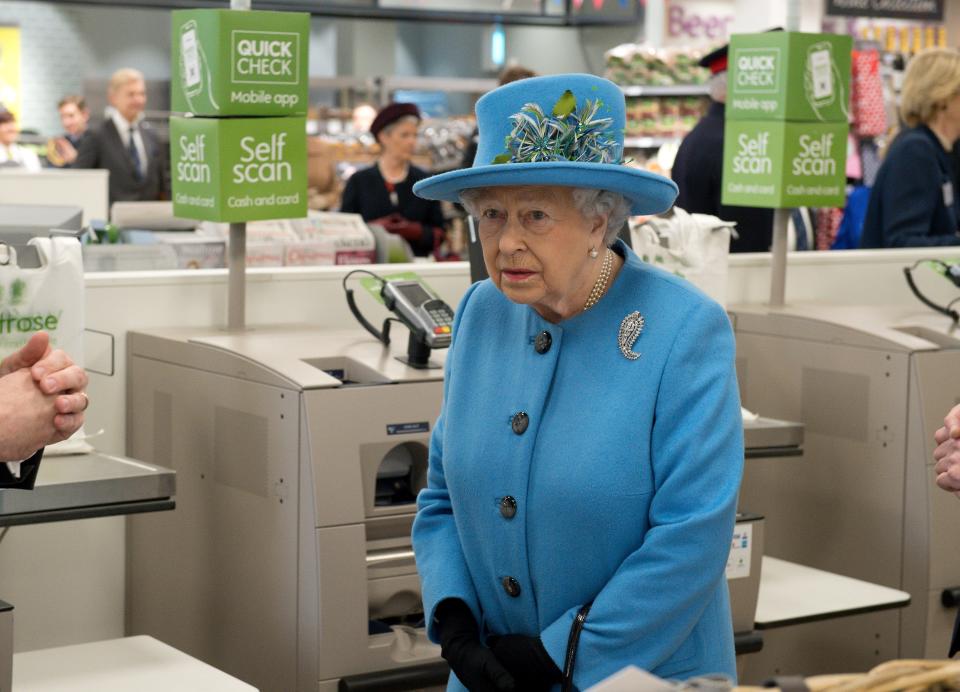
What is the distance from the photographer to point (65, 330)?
3.13m

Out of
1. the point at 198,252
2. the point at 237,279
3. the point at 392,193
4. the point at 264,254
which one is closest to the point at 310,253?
the point at 264,254

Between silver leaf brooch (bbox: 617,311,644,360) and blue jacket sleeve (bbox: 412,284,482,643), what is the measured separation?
303 mm

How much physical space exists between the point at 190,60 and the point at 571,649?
207 centimetres

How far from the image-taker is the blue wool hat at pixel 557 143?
206cm

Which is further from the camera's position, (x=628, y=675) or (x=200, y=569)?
(x=200, y=569)

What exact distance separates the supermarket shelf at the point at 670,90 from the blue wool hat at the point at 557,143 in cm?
767

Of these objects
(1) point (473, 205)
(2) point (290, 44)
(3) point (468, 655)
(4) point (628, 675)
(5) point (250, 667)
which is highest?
(2) point (290, 44)

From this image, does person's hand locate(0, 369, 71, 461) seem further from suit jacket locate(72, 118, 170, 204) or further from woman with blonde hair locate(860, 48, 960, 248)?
suit jacket locate(72, 118, 170, 204)

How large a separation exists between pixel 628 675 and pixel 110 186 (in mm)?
8557

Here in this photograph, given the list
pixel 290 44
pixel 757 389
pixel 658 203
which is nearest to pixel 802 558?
pixel 757 389

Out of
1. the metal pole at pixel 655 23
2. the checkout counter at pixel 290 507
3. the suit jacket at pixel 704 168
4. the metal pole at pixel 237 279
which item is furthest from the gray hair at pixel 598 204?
the metal pole at pixel 655 23

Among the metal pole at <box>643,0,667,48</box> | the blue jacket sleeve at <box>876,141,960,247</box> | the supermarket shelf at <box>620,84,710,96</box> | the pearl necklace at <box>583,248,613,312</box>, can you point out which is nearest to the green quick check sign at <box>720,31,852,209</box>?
the blue jacket sleeve at <box>876,141,960,247</box>

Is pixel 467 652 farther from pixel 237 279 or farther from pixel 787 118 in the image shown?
pixel 787 118

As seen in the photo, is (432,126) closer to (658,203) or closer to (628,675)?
(658,203)
